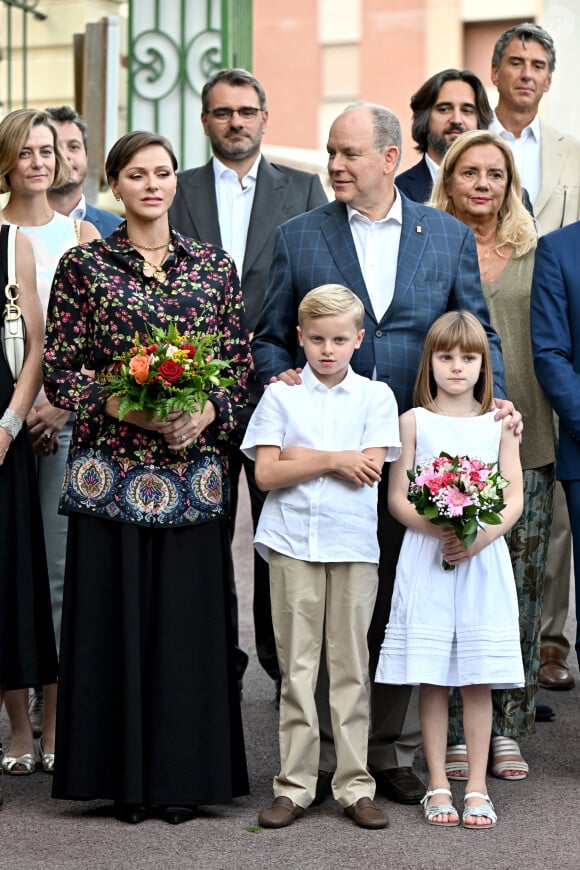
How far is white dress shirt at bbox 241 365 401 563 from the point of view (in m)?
5.43

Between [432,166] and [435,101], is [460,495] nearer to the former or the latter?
[432,166]

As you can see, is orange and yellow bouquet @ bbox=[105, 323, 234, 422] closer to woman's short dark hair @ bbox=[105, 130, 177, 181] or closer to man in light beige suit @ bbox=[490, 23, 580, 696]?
woman's short dark hair @ bbox=[105, 130, 177, 181]

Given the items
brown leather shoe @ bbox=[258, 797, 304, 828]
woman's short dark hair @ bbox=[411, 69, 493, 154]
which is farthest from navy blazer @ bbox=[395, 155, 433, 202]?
brown leather shoe @ bbox=[258, 797, 304, 828]

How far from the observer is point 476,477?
17.4ft

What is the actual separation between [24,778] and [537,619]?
2050 mm

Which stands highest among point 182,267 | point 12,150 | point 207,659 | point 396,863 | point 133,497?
point 12,150

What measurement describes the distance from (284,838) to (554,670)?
2714 millimetres

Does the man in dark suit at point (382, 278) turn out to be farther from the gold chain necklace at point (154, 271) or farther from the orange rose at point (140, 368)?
the orange rose at point (140, 368)

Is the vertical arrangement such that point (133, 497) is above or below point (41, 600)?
above

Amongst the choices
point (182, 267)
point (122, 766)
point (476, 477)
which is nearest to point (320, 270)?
point (182, 267)

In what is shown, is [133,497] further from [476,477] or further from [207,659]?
[476,477]

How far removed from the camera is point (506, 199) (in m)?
6.29

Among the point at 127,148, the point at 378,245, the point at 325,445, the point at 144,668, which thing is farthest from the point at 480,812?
the point at 127,148

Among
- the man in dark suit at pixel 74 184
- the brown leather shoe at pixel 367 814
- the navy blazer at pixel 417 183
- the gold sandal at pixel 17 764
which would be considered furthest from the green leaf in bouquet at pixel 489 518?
the man in dark suit at pixel 74 184
